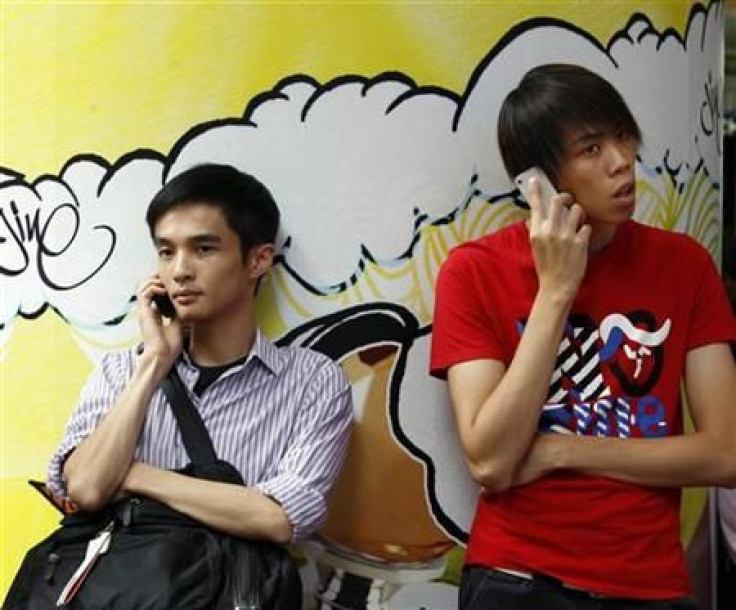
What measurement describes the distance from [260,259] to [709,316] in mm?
1150

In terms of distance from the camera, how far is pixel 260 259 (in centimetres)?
334

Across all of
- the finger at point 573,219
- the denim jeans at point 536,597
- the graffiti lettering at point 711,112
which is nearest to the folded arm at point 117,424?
the denim jeans at point 536,597

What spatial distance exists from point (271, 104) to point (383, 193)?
39 cm

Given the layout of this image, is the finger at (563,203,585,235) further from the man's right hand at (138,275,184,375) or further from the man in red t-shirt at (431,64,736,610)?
the man's right hand at (138,275,184,375)

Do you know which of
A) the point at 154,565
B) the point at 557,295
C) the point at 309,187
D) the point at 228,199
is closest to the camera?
the point at 154,565

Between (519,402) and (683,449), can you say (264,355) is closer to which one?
(519,402)

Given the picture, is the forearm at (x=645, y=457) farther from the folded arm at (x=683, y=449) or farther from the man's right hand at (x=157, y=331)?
the man's right hand at (x=157, y=331)

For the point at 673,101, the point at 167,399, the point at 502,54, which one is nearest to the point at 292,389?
the point at 167,399

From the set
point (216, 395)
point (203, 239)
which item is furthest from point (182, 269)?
point (216, 395)

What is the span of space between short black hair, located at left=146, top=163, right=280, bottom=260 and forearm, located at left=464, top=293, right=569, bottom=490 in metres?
0.80

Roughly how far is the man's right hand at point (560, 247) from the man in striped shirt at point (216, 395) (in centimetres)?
65

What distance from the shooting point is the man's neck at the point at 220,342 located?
3305mm

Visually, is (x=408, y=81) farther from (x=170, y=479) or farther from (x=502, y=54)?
(x=170, y=479)

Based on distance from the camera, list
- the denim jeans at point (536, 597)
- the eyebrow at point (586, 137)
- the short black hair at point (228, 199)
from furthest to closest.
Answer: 1. the short black hair at point (228, 199)
2. the eyebrow at point (586, 137)
3. the denim jeans at point (536, 597)
